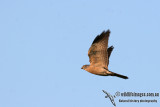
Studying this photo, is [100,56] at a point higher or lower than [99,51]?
Answer: lower

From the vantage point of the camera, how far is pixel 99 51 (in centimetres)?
1395

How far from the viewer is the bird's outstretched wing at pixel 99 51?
45.2 feet

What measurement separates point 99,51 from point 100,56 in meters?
0.21

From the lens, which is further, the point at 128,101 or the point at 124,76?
the point at 128,101

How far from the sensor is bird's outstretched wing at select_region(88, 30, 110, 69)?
13.8 meters

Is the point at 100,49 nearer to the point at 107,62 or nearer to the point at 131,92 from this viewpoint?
the point at 107,62

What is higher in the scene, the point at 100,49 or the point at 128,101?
the point at 100,49

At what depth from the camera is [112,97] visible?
625 inches

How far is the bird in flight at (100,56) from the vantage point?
13789 mm

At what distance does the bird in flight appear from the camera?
1379cm

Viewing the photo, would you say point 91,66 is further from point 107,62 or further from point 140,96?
point 140,96

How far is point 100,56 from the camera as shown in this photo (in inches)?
552

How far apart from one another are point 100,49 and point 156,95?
379cm

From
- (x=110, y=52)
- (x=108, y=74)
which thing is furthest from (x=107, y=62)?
(x=110, y=52)
